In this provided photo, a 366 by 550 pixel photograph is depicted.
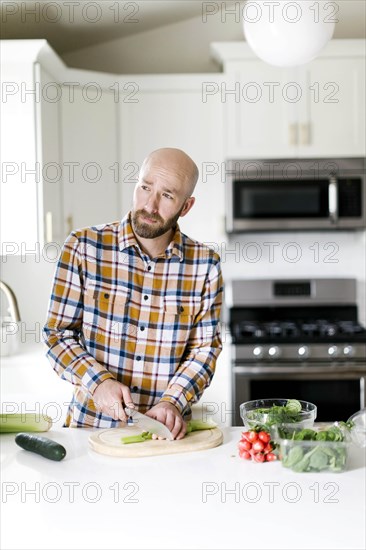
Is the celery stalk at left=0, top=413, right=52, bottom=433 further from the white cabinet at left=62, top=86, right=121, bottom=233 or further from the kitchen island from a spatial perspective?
the white cabinet at left=62, top=86, right=121, bottom=233

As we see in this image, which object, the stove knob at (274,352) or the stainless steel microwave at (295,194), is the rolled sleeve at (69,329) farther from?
the stainless steel microwave at (295,194)

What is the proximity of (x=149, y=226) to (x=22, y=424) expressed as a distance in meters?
0.64

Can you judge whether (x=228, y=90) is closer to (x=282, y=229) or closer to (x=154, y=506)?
(x=282, y=229)

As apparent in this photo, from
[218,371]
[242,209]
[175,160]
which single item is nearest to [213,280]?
[175,160]

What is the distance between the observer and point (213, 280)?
7.12ft

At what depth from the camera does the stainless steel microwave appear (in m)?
3.64

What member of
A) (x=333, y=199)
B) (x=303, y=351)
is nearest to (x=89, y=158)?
(x=333, y=199)

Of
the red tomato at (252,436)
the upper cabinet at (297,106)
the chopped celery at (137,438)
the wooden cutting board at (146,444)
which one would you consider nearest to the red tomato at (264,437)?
the red tomato at (252,436)

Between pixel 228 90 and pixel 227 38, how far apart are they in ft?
1.76

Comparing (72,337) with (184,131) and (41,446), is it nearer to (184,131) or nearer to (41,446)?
(41,446)

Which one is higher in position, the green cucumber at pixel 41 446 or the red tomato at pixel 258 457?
the green cucumber at pixel 41 446

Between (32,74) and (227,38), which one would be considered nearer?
(32,74)

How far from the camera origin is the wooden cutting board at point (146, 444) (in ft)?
5.51

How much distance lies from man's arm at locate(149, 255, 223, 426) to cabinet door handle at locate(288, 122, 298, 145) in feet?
5.39
